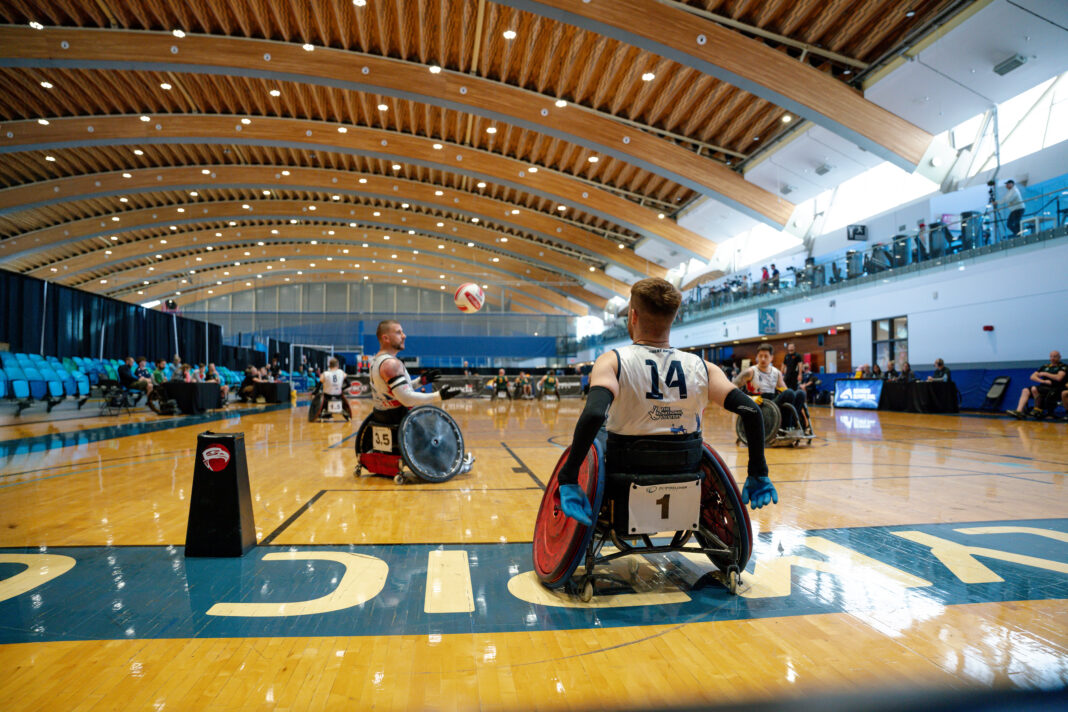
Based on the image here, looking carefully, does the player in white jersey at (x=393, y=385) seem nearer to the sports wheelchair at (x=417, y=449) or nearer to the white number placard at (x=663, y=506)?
the sports wheelchair at (x=417, y=449)

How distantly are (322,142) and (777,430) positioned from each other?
19959 mm

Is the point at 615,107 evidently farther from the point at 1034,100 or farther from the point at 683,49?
the point at 1034,100

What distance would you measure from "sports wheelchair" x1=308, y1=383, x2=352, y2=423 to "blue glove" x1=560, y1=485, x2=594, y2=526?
41.7 ft

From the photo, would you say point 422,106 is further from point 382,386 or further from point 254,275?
point 254,275

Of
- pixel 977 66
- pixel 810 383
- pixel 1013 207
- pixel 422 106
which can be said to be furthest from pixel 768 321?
pixel 422 106

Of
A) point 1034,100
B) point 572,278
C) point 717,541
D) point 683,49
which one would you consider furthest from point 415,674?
point 572,278

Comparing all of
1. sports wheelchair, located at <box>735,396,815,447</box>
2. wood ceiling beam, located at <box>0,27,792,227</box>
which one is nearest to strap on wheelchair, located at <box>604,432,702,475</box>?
sports wheelchair, located at <box>735,396,815,447</box>

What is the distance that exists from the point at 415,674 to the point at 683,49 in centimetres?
1539

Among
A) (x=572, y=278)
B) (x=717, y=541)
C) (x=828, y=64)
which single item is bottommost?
(x=717, y=541)

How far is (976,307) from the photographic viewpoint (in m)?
17.0

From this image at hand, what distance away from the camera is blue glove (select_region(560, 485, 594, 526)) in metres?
2.60

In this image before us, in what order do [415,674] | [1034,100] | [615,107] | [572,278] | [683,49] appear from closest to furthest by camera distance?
1. [415,674]
2. [683,49]
3. [1034,100]
4. [615,107]
5. [572,278]

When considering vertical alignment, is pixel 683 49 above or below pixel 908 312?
above

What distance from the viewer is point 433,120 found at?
72.9ft
